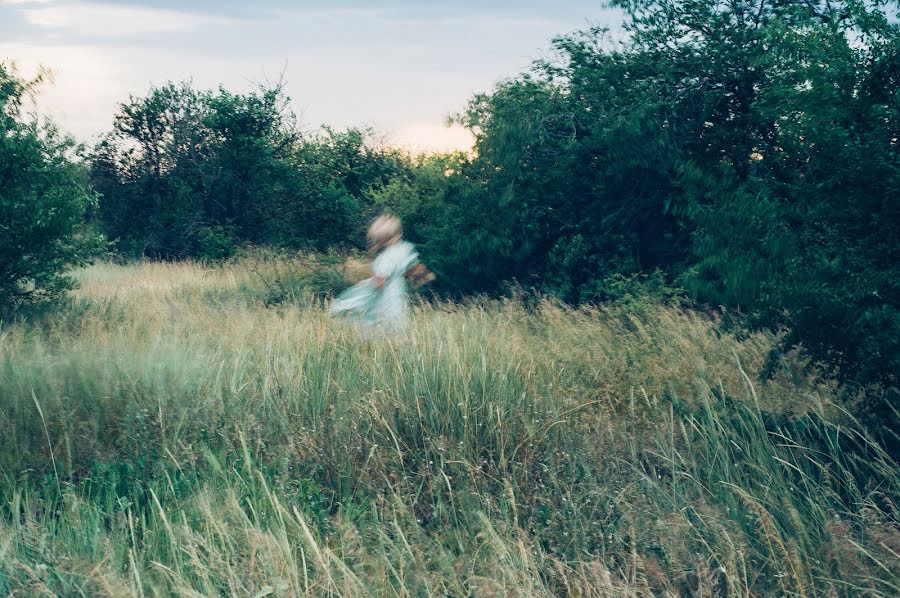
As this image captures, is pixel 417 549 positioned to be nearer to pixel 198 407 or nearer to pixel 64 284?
pixel 198 407

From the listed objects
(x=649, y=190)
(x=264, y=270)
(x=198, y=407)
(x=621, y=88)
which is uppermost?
(x=621, y=88)

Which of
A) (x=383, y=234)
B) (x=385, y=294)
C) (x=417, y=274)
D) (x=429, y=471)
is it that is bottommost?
(x=429, y=471)

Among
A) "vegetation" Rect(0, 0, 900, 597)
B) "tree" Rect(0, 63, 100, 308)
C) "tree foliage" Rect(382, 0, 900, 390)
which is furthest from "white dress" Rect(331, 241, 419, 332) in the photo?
"tree" Rect(0, 63, 100, 308)

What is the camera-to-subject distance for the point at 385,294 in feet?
22.0

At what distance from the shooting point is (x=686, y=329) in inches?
282

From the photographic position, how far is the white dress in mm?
6594

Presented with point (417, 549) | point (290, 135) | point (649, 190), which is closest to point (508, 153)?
point (649, 190)

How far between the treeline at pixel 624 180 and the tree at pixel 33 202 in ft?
0.14

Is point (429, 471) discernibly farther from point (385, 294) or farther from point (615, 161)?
point (615, 161)

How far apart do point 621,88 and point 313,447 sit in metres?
8.70

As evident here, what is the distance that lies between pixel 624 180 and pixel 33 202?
8.23 meters

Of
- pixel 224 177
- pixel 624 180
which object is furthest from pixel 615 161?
pixel 224 177

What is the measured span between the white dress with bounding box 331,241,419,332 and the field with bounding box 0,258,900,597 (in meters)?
0.31

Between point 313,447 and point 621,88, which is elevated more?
point 621,88
